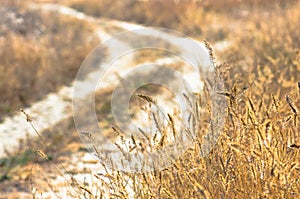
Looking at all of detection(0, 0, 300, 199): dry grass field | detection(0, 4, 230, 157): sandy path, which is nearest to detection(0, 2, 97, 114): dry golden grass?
detection(0, 0, 300, 199): dry grass field

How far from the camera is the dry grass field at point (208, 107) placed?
1843 millimetres

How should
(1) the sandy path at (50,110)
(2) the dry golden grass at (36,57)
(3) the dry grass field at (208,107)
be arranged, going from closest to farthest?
(3) the dry grass field at (208,107), (1) the sandy path at (50,110), (2) the dry golden grass at (36,57)

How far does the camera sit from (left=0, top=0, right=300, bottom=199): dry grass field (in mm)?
1843

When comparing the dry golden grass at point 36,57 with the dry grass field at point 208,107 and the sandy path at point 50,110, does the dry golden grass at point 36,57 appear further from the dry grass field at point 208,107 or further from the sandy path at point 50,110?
the sandy path at point 50,110

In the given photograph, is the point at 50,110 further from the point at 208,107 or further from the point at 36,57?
the point at 208,107

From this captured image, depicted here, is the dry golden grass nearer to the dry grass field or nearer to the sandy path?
the dry grass field

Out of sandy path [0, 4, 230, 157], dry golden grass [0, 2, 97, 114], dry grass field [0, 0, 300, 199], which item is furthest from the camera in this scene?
dry golden grass [0, 2, 97, 114]

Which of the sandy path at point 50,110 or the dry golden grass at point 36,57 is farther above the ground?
the dry golden grass at point 36,57

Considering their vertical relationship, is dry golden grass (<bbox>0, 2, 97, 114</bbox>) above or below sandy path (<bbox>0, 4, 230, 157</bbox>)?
above

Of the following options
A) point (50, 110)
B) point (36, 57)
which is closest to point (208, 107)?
point (50, 110)

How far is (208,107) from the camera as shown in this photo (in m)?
1.91

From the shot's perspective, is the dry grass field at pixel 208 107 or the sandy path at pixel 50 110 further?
the sandy path at pixel 50 110

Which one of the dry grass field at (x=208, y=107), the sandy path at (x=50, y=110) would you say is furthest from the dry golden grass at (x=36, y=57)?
the sandy path at (x=50, y=110)

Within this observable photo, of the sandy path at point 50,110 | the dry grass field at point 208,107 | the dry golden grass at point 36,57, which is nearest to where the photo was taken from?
the dry grass field at point 208,107
